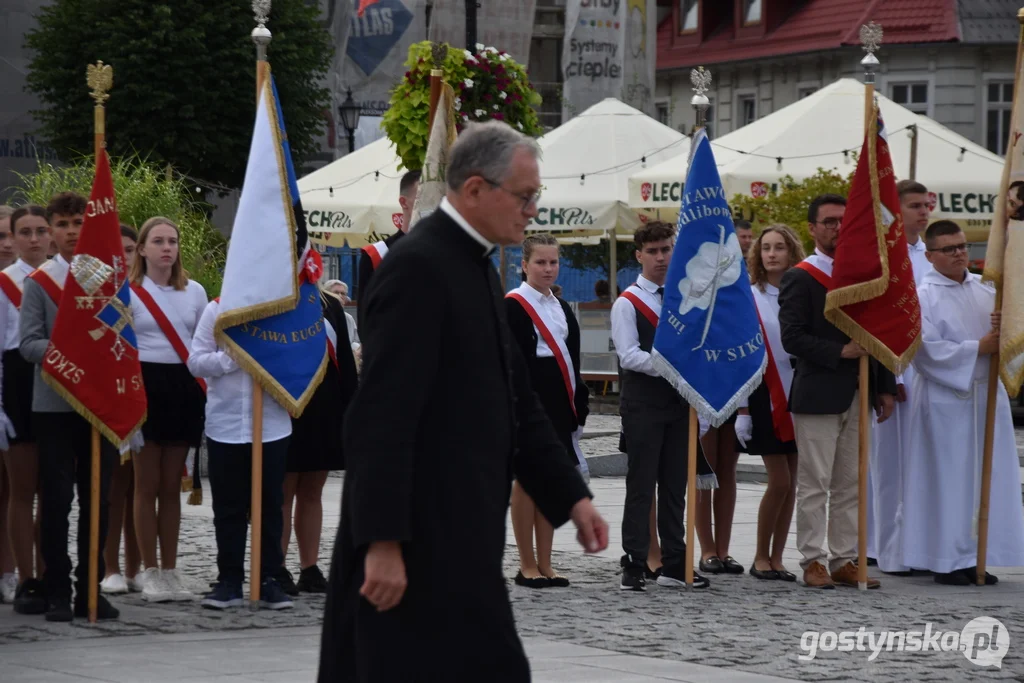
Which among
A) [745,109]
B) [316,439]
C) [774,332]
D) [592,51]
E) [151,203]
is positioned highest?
[745,109]

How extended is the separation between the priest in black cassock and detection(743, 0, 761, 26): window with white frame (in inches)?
1731

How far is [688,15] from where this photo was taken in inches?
1989

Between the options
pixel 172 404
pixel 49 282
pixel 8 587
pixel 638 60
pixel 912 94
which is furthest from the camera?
pixel 912 94

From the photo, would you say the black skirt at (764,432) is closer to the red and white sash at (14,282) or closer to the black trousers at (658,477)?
the black trousers at (658,477)

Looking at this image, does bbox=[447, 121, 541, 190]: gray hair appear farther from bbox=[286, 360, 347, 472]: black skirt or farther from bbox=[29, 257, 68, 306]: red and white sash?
bbox=[286, 360, 347, 472]: black skirt

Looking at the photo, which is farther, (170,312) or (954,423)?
(954,423)

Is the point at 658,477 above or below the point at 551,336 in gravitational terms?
below

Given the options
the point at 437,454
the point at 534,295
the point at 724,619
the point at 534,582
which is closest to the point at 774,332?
the point at 534,295

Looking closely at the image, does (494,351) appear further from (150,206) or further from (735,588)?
(150,206)

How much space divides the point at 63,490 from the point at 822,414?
416cm

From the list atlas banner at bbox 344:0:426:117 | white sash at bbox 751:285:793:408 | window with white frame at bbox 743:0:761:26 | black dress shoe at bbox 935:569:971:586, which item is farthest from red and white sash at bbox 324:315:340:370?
window with white frame at bbox 743:0:761:26

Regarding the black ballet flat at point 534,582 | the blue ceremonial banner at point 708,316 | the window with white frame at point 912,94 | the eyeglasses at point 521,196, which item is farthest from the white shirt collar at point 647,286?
the window with white frame at point 912,94

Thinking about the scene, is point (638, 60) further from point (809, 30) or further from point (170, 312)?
point (170, 312)

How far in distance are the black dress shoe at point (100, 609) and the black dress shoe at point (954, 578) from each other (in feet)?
15.5
